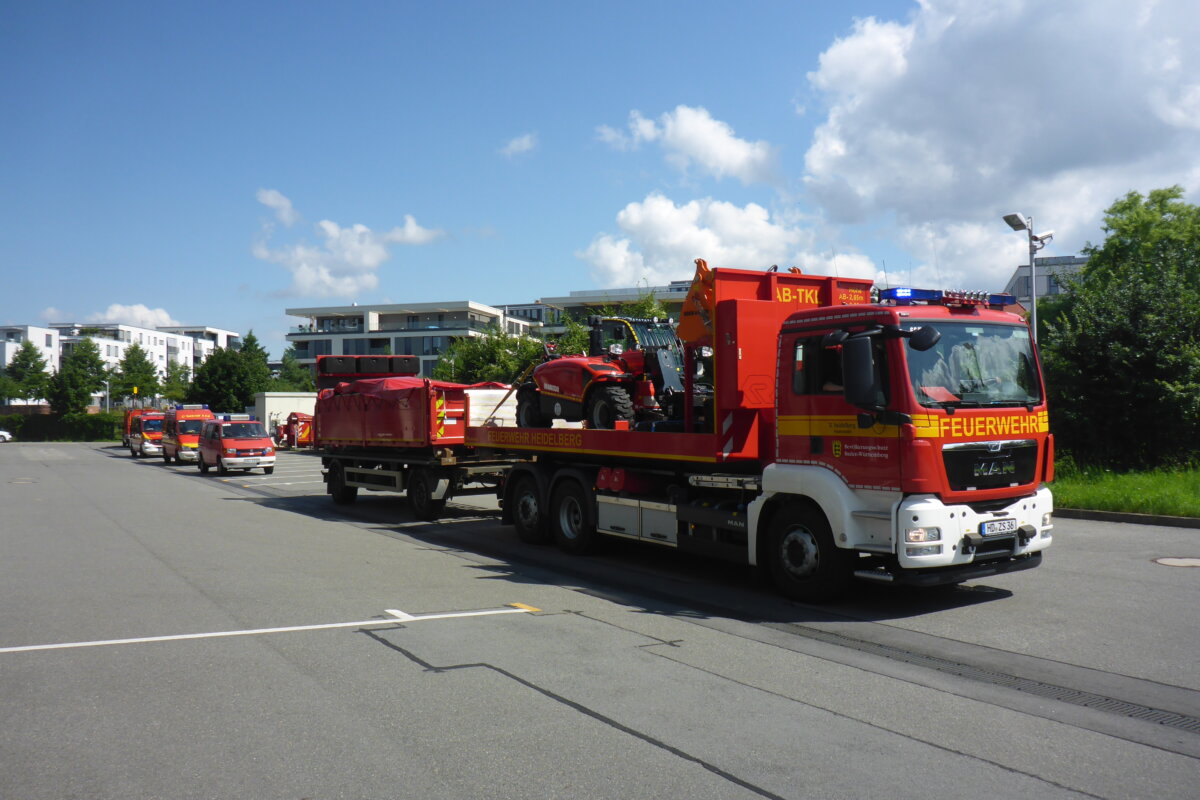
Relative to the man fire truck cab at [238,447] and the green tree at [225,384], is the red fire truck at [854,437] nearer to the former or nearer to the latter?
the man fire truck cab at [238,447]

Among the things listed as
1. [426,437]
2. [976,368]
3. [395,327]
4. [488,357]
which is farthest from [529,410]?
[395,327]

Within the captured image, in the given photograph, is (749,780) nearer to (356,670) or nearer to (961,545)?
(356,670)

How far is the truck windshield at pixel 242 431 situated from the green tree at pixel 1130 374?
25.2 meters

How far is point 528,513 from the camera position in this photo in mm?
12953

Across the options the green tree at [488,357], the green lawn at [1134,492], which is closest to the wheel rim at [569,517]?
the green lawn at [1134,492]

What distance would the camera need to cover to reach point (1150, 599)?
A: 27.9 ft

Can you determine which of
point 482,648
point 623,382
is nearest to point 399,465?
point 623,382

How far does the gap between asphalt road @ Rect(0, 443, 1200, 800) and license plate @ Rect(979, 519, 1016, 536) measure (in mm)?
737

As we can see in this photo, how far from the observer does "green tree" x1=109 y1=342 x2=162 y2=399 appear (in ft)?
300

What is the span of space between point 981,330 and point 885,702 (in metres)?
3.90

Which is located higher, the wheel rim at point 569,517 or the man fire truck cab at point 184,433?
the man fire truck cab at point 184,433

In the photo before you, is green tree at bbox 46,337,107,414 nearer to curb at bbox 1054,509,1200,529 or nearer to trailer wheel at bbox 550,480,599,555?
trailer wheel at bbox 550,480,599,555

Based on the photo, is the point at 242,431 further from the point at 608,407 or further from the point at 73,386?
the point at 73,386

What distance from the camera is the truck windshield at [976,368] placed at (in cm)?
772
